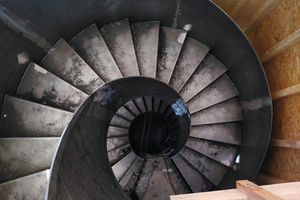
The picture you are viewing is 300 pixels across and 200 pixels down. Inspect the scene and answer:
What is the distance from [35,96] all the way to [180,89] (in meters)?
2.50

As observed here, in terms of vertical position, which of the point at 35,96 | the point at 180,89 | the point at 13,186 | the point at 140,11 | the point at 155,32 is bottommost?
the point at 13,186

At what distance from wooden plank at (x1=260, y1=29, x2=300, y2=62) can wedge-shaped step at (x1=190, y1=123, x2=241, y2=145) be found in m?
1.46

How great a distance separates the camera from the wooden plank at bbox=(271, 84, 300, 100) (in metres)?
2.80

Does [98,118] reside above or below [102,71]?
below

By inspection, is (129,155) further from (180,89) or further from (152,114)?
(180,89)

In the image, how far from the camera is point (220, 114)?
3928 mm

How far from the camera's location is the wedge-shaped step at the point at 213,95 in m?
3.82

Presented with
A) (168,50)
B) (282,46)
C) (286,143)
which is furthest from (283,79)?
(168,50)

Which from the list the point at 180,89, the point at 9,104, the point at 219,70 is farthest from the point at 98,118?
the point at 219,70

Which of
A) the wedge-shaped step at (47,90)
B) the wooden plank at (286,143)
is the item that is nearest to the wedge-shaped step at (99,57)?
the wedge-shaped step at (47,90)

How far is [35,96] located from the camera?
3.01m

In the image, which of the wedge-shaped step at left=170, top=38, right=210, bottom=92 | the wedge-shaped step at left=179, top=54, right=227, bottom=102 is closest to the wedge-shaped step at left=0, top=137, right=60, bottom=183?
the wedge-shaped step at left=170, top=38, right=210, bottom=92

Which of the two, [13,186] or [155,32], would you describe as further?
[155,32]

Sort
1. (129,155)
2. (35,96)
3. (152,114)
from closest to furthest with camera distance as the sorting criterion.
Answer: (35,96), (129,155), (152,114)
